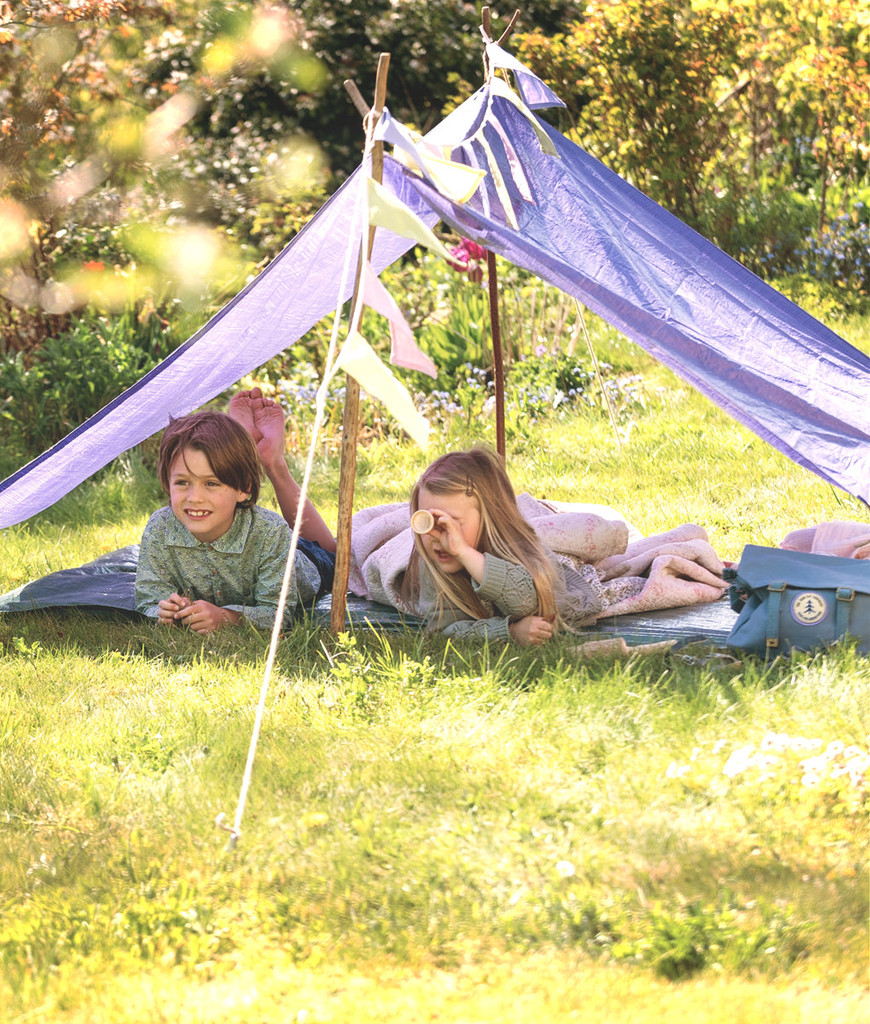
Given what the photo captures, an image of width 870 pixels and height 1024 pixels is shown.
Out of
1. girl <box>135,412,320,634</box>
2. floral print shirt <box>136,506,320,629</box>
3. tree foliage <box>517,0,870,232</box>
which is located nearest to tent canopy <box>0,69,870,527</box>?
girl <box>135,412,320,634</box>

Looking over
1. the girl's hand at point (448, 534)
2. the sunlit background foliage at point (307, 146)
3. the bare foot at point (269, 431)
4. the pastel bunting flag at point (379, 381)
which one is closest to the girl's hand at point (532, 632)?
the girl's hand at point (448, 534)

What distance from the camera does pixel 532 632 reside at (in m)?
3.64

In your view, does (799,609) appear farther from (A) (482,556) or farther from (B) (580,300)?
(B) (580,300)

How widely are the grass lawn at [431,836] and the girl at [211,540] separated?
0.76ft

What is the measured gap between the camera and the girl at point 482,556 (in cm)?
362

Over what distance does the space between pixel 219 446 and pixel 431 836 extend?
5.67 ft

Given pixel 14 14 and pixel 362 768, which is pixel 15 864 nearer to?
pixel 362 768

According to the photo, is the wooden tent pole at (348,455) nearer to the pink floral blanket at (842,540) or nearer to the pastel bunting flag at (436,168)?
the pastel bunting flag at (436,168)

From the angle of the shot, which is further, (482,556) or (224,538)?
(224,538)

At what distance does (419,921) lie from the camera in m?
2.32

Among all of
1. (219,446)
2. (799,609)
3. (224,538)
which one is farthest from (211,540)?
(799,609)

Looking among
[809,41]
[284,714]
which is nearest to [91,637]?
[284,714]

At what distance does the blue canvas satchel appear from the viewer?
135 inches

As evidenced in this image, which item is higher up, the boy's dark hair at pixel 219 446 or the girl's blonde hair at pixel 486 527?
the boy's dark hair at pixel 219 446
